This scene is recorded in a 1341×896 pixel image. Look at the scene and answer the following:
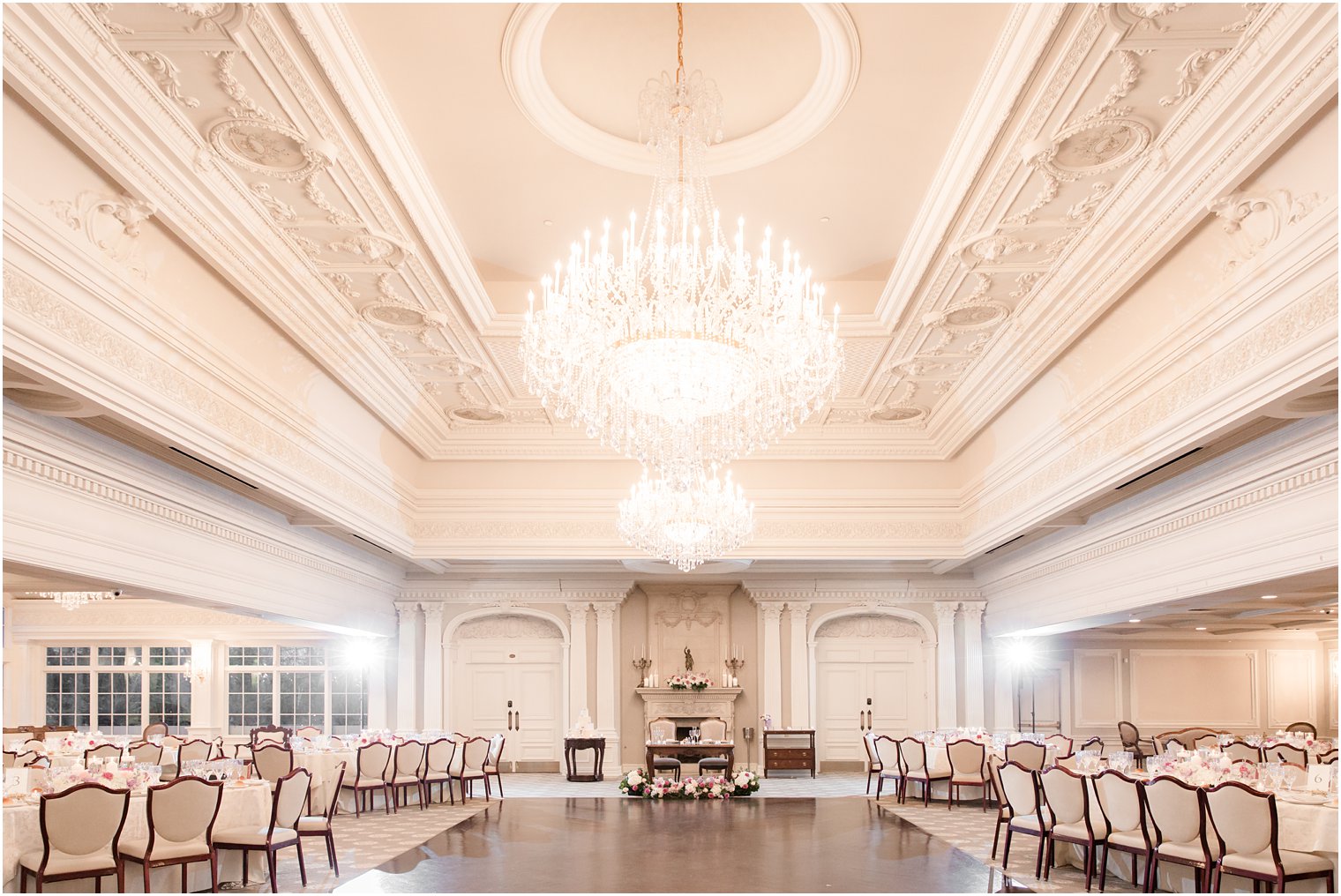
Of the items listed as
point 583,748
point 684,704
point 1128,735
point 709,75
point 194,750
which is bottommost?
point 1128,735

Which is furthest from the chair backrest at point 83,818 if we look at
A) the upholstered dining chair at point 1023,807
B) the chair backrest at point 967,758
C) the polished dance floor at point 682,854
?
the chair backrest at point 967,758

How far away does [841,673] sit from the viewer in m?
19.5

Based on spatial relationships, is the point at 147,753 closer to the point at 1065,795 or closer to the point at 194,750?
the point at 194,750

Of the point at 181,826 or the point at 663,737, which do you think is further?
the point at 663,737

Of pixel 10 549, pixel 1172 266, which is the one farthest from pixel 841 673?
pixel 10 549

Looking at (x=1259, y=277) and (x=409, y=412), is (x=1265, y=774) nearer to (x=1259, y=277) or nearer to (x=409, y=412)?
(x=1259, y=277)

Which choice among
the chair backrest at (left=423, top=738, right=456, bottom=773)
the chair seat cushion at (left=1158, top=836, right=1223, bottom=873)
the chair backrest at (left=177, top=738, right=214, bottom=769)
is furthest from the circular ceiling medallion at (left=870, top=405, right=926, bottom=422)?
the chair backrest at (left=177, top=738, right=214, bottom=769)

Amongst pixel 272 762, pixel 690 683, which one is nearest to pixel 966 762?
pixel 690 683

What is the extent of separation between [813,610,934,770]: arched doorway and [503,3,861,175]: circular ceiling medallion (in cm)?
1210

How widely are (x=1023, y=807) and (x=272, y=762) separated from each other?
7.25 meters

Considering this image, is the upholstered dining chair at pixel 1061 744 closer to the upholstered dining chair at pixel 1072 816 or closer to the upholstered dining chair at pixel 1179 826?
the upholstered dining chair at pixel 1072 816

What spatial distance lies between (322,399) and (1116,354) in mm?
7798

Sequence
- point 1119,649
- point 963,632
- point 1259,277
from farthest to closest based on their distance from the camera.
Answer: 1. point 1119,649
2. point 963,632
3. point 1259,277

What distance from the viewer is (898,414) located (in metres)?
15.4
